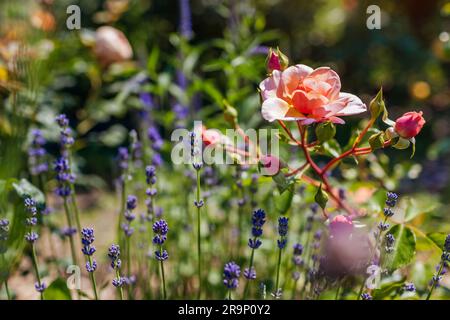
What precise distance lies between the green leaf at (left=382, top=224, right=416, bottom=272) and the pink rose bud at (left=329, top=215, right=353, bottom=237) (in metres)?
0.13

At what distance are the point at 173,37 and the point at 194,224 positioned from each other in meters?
0.65

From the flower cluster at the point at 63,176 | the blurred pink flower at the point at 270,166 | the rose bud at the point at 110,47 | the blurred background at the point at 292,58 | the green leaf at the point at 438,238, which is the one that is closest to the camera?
the blurred pink flower at the point at 270,166

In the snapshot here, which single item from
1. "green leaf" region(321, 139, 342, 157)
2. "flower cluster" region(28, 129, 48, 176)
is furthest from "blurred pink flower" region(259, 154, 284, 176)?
"flower cluster" region(28, 129, 48, 176)

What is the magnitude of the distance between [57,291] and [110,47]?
3.32 ft

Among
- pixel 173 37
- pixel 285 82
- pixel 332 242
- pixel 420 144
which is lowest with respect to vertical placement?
pixel 420 144

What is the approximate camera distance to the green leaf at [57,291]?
3.72 feet

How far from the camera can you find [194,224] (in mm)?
1786

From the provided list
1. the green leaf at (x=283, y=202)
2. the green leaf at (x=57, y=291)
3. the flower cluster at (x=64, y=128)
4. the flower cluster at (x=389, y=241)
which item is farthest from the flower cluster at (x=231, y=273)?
the flower cluster at (x=64, y=128)

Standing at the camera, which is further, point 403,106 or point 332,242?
point 403,106

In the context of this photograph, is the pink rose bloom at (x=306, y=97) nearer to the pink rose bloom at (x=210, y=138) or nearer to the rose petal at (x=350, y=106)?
the rose petal at (x=350, y=106)

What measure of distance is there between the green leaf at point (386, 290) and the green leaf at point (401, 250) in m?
0.08
